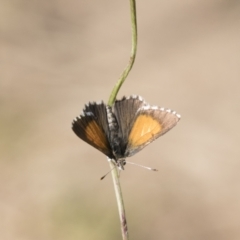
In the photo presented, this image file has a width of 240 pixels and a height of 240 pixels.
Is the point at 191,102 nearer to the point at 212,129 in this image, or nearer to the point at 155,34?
the point at 212,129

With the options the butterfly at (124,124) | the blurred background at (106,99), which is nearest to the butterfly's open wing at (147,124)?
the butterfly at (124,124)

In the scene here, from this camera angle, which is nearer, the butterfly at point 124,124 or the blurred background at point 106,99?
the butterfly at point 124,124

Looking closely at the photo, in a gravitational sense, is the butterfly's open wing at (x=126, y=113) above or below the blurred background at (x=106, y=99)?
below

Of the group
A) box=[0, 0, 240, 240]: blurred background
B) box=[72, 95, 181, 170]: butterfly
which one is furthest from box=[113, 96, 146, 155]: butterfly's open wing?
box=[0, 0, 240, 240]: blurred background

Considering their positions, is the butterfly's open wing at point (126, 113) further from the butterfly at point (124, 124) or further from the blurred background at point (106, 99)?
the blurred background at point (106, 99)

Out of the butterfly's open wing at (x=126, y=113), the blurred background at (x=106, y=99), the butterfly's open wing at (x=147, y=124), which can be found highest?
the blurred background at (x=106, y=99)

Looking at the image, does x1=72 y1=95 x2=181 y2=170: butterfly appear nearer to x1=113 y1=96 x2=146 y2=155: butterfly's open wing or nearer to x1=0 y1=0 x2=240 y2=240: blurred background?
x1=113 y1=96 x2=146 y2=155: butterfly's open wing

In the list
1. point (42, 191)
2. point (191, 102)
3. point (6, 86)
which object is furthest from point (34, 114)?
point (191, 102)
